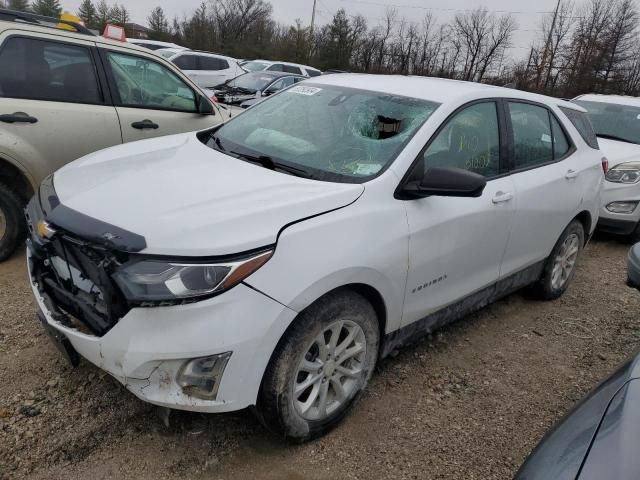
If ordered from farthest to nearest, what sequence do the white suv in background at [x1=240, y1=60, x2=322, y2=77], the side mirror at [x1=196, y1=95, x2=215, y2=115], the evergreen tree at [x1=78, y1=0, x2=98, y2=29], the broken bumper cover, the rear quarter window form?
1. the evergreen tree at [x1=78, y1=0, x2=98, y2=29]
2. the white suv in background at [x1=240, y1=60, x2=322, y2=77]
3. the side mirror at [x1=196, y1=95, x2=215, y2=115]
4. the rear quarter window
5. the broken bumper cover

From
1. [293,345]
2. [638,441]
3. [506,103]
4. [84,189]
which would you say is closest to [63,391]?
[84,189]

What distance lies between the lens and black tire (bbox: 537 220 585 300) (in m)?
4.23

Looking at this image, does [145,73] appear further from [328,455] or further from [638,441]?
[638,441]

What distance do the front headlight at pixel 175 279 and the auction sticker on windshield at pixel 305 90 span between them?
184cm

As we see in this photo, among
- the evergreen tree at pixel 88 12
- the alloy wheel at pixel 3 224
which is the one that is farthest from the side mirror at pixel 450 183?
the evergreen tree at pixel 88 12

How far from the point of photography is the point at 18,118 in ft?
13.2

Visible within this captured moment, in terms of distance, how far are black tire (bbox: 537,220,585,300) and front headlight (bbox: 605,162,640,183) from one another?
2.39m

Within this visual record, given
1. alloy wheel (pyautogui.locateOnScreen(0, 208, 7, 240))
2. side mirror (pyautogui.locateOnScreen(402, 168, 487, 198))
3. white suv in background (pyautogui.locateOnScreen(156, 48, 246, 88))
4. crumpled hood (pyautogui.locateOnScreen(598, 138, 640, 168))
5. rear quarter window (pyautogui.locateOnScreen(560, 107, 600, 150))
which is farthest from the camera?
white suv in background (pyautogui.locateOnScreen(156, 48, 246, 88))

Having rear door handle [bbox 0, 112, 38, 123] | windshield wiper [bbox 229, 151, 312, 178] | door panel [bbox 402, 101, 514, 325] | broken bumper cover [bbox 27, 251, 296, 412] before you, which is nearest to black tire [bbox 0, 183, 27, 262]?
rear door handle [bbox 0, 112, 38, 123]

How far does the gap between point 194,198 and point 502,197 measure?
197cm

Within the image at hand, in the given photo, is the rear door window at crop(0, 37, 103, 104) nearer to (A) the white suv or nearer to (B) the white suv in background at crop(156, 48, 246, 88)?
(A) the white suv

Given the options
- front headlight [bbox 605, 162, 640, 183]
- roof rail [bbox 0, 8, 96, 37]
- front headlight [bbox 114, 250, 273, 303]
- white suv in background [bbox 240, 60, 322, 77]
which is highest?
roof rail [bbox 0, 8, 96, 37]

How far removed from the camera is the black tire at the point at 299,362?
2211 mm

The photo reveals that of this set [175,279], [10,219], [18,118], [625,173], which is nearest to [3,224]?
[10,219]
